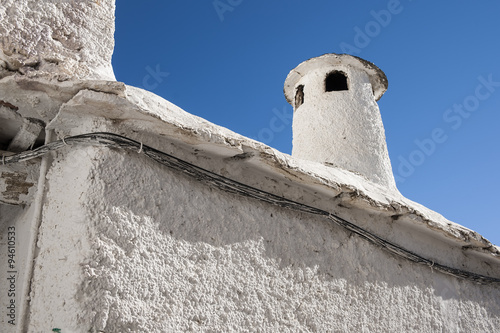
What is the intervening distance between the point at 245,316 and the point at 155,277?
0.55 m

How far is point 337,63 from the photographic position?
273 inches

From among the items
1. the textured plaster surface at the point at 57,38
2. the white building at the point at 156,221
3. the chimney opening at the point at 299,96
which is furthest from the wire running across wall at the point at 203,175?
the chimney opening at the point at 299,96

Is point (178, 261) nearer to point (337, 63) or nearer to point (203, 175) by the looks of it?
point (203, 175)

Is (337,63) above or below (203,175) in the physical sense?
above

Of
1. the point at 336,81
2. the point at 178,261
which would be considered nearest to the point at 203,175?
the point at 178,261

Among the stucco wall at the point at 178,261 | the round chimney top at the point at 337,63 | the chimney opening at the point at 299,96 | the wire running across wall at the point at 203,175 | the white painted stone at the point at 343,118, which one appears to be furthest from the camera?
the chimney opening at the point at 299,96

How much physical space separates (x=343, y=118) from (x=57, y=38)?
15.9 feet

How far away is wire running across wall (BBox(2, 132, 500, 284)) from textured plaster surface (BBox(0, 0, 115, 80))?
0.32 meters

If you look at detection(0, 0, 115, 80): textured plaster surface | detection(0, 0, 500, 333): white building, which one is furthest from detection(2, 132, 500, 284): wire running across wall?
detection(0, 0, 115, 80): textured plaster surface

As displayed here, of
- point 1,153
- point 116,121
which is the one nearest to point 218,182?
point 116,121

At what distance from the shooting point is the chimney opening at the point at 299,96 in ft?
23.3

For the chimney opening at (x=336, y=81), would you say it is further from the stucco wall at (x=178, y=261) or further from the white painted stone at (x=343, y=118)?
the stucco wall at (x=178, y=261)

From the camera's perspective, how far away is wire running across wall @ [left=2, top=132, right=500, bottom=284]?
190cm

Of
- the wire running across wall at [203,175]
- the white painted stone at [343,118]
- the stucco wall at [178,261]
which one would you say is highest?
the white painted stone at [343,118]
